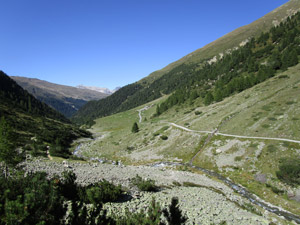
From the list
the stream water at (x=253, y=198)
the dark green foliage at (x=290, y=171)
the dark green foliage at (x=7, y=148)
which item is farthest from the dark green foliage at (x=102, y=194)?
the dark green foliage at (x=290, y=171)

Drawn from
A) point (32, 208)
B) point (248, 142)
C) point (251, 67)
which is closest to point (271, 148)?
point (248, 142)

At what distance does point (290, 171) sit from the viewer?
→ 91.1 ft

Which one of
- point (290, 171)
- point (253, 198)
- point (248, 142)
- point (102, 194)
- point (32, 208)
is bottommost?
point (253, 198)

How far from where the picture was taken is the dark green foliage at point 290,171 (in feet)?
88.5

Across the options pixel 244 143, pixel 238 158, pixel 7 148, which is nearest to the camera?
pixel 7 148

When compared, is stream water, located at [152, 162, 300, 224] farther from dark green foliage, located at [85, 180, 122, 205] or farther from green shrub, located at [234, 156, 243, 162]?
dark green foliage, located at [85, 180, 122, 205]

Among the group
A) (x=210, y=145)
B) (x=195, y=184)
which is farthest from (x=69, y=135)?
(x=195, y=184)

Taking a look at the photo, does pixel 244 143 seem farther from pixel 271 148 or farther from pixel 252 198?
pixel 252 198

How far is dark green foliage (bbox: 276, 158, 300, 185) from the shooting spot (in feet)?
88.5

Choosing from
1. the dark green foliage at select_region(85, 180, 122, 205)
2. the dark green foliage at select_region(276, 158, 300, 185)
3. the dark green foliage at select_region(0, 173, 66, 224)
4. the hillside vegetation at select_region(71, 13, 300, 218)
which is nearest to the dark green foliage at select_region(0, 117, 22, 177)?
the dark green foliage at select_region(85, 180, 122, 205)

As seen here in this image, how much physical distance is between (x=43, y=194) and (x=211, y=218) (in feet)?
51.6

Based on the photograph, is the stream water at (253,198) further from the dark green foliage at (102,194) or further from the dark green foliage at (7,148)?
the dark green foliage at (7,148)

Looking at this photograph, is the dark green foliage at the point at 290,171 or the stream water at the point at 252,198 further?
the dark green foliage at the point at 290,171

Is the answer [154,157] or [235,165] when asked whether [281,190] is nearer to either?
[235,165]
